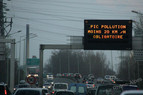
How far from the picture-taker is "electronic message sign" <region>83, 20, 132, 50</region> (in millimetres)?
30031

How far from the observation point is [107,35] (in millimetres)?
29969

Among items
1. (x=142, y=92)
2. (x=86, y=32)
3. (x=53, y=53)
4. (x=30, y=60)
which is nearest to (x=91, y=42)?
(x=86, y=32)

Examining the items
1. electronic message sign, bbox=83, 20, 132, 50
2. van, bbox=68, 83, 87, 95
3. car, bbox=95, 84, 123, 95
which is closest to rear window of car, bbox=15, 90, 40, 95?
car, bbox=95, 84, 123, 95

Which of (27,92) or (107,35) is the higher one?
(107,35)

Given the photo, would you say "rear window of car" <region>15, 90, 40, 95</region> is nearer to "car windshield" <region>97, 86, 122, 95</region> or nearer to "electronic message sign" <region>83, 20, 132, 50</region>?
"car windshield" <region>97, 86, 122, 95</region>

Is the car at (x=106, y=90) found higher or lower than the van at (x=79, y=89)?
higher

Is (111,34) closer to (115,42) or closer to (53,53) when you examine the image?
(115,42)

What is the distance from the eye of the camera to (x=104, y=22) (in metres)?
30.3

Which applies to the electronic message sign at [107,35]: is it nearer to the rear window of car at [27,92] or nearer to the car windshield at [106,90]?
the car windshield at [106,90]

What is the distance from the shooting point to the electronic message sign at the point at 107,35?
30031mm

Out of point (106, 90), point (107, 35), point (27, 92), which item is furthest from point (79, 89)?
point (106, 90)

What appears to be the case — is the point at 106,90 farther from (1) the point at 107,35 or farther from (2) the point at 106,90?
(1) the point at 107,35

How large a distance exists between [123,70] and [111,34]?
43860 mm

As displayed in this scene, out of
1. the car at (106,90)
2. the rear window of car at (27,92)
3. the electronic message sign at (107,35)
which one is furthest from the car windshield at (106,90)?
the electronic message sign at (107,35)
